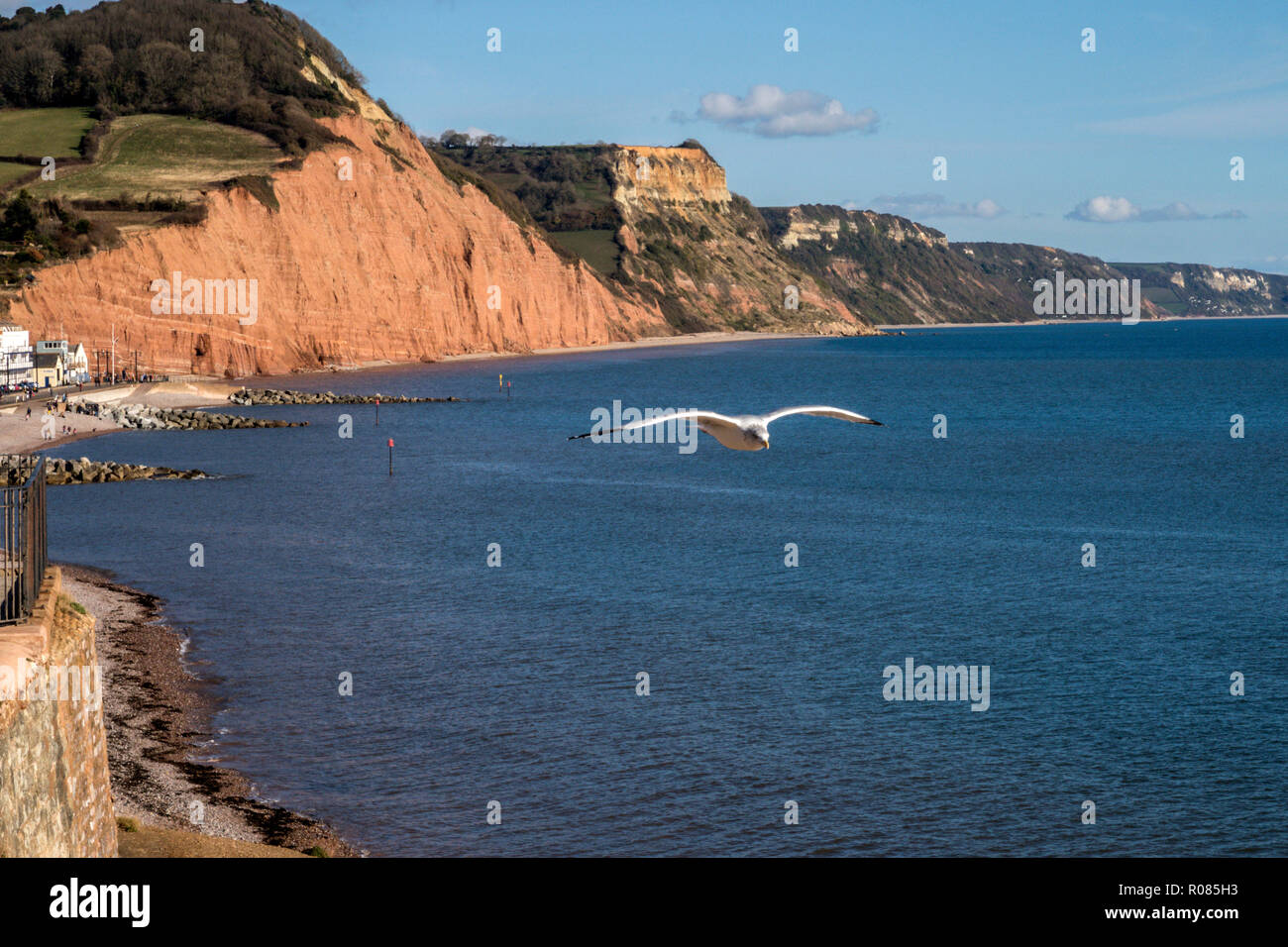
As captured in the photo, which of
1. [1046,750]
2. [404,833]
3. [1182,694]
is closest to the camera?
[404,833]

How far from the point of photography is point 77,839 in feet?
Result: 45.3

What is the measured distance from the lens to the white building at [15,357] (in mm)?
89500

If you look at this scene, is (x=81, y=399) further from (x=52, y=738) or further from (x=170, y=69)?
(x=52, y=738)

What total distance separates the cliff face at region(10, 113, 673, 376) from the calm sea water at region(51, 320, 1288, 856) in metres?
30.5

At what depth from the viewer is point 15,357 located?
296 feet

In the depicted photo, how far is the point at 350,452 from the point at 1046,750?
5863 centimetres

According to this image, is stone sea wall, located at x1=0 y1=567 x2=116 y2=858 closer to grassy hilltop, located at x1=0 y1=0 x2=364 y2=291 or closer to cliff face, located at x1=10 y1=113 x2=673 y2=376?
cliff face, located at x1=10 y1=113 x2=673 y2=376

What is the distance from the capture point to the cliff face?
10500 cm

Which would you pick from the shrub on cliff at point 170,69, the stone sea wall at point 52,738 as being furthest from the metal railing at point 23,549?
the shrub on cliff at point 170,69

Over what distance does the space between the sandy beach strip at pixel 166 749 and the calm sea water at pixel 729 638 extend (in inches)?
27.0

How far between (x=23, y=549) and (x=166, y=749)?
1223cm
